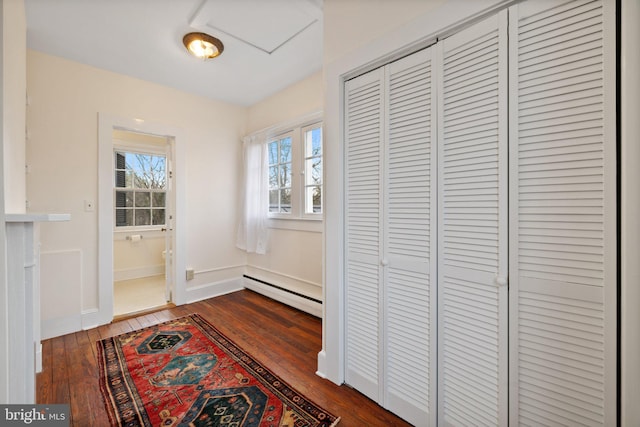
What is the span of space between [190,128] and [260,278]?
6.75 ft

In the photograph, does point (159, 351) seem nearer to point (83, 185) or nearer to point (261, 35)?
point (83, 185)

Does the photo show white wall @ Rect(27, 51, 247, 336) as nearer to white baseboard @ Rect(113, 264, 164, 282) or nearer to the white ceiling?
the white ceiling

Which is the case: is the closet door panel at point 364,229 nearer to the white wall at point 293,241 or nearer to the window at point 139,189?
the white wall at point 293,241

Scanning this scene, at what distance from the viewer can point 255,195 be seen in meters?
3.44

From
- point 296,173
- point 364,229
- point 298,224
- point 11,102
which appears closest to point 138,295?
point 298,224

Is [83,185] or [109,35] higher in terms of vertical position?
[109,35]

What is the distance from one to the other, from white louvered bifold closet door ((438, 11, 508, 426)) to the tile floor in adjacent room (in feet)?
10.5

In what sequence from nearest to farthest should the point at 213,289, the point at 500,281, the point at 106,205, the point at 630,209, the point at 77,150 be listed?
the point at 630,209 < the point at 500,281 < the point at 77,150 < the point at 106,205 < the point at 213,289

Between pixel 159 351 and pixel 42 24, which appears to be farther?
pixel 159 351

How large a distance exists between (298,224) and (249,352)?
1364mm

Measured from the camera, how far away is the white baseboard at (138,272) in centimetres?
423

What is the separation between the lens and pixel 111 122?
2.76 metres

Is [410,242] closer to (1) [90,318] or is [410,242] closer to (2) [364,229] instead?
(2) [364,229]

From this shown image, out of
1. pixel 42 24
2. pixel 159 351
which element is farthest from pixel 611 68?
pixel 42 24
